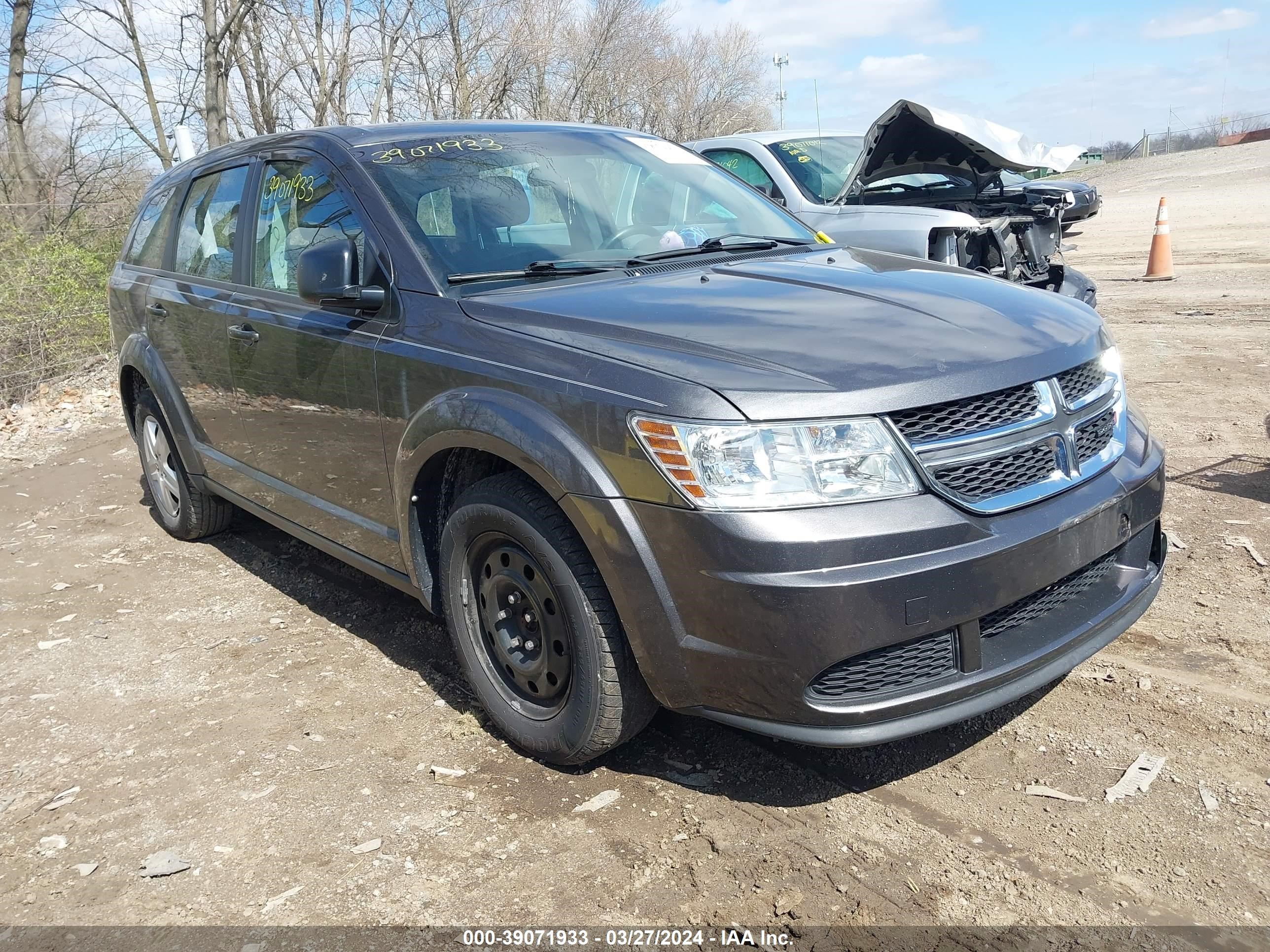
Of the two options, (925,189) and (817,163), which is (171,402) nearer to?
(817,163)

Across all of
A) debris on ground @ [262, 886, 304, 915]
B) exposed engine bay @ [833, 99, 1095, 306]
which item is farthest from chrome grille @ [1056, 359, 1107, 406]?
exposed engine bay @ [833, 99, 1095, 306]

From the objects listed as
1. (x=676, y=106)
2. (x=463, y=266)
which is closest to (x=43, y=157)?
(x=463, y=266)

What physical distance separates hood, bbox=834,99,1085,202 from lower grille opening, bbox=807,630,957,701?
5.73 metres

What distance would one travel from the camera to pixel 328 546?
3990 millimetres

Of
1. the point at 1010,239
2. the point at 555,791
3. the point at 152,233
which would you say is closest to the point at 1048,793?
the point at 555,791

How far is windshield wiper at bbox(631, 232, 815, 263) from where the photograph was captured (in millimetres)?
3578

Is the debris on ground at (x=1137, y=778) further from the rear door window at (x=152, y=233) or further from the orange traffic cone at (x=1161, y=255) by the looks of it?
the orange traffic cone at (x=1161, y=255)

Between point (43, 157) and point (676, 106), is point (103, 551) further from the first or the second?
point (676, 106)

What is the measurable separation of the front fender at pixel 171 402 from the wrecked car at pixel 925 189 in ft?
13.4

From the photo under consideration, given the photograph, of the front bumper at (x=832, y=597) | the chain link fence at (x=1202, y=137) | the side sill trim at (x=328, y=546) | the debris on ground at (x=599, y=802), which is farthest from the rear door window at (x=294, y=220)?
the chain link fence at (x=1202, y=137)

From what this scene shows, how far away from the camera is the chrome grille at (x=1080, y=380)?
2797mm

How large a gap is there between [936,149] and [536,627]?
628 centimetres

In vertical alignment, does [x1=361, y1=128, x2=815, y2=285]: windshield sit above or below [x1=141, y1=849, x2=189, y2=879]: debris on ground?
above

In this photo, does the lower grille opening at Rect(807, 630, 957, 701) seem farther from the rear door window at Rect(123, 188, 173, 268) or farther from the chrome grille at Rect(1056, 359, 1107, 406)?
the rear door window at Rect(123, 188, 173, 268)
